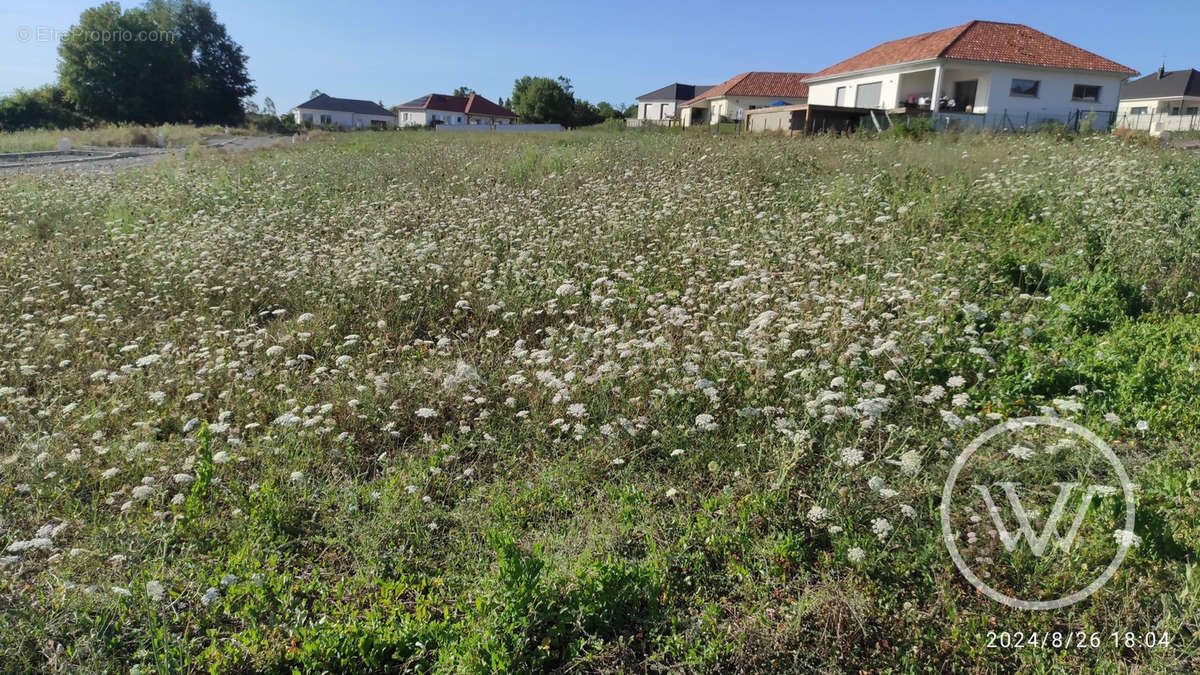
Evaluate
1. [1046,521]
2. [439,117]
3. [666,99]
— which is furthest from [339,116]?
[1046,521]

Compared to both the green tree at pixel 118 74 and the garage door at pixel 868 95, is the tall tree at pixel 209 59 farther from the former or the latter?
the garage door at pixel 868 95

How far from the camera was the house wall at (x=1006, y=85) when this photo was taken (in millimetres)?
29031

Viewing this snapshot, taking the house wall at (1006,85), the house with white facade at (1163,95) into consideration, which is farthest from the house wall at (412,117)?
the house with white facade at (1163,95)

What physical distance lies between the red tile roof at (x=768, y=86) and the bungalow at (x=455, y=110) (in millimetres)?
27004

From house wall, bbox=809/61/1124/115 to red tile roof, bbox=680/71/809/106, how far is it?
57.1 feet

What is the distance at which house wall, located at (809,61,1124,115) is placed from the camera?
29.0 metres

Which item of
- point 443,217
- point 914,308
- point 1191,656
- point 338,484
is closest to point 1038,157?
point 914,308

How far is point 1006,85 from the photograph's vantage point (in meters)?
29.2

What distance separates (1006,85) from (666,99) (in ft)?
135

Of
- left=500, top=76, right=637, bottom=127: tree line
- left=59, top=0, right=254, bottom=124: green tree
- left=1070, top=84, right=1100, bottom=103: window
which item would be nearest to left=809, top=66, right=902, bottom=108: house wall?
left=1070, top=84, right=1100, bottom=103: window

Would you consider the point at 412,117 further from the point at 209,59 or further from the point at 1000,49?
the point at 1000,49

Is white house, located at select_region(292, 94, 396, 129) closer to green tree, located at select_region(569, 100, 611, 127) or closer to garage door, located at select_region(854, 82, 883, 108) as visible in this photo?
green tree, located at select_region(569, 100, 611, 127)

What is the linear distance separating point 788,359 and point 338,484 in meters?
2.49

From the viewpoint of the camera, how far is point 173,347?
14.8 feet
